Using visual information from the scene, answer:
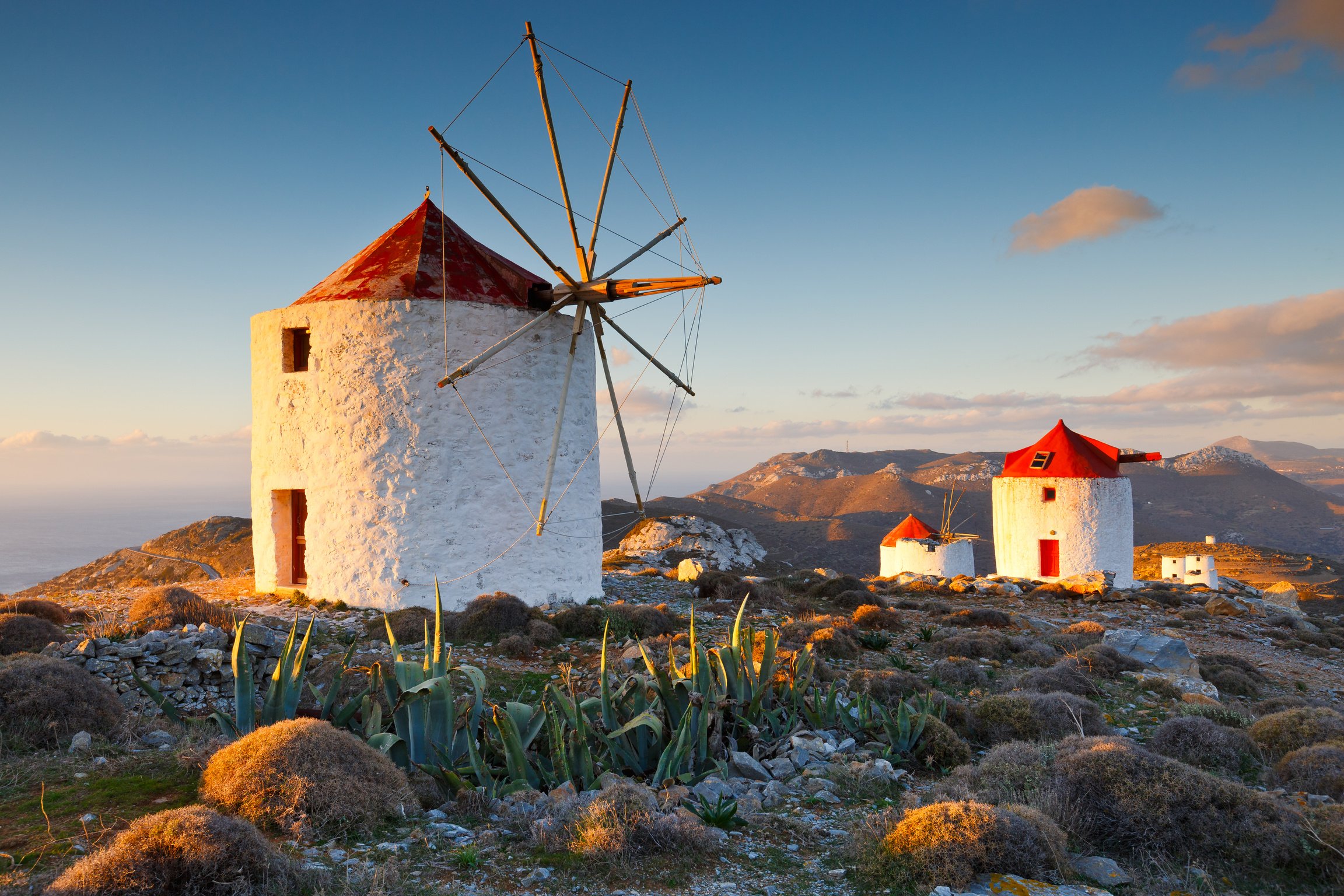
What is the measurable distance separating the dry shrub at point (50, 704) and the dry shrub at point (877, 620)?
10139 millimetres

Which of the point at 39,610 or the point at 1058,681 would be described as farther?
the point at 39,610

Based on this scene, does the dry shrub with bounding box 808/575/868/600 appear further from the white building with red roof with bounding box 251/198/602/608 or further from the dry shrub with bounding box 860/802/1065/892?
the dry shrub with bounding box 860/802/1065/892

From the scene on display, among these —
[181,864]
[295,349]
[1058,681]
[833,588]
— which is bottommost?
[833,588]

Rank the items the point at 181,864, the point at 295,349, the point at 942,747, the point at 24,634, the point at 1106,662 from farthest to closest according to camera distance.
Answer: the point at 295,349 → the point at 1106,662 → the point at 24,634 → the point at 942,747 → the point at 181,864

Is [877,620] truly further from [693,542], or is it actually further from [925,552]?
[693,542]

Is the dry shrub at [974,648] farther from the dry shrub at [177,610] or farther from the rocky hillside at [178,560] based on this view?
the rocky hillside at [178,560]

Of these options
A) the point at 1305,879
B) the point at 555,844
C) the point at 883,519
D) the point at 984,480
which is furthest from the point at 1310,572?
the point at 555,844

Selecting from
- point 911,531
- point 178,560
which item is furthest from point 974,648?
point 178,560

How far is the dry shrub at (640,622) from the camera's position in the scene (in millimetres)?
11227

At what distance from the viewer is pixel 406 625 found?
10641mm

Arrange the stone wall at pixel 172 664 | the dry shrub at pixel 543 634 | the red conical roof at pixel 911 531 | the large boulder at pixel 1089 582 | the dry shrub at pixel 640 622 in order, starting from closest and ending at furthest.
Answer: the stone wall at pixel 172 664 → the dry shrub at pixel 543 634 → the dry shrub at pixel 640 622 → the large boulder at pixel 1089 582 → the red conical roof at pixel 911 531

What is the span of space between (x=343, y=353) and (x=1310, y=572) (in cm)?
4815

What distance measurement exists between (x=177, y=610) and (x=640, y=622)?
609 centimetres

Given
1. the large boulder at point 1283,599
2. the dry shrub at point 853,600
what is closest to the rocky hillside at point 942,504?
the large boulder at point 1283,599
